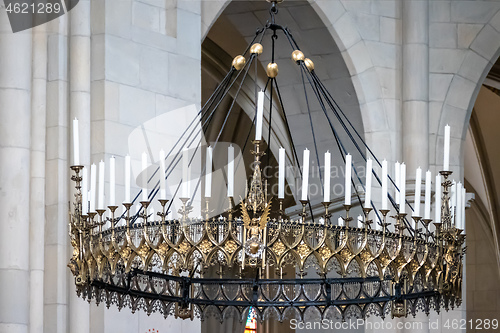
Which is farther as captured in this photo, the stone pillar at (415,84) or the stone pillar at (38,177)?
the stone pillar at (415,84)

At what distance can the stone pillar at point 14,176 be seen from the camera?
21.4 feet

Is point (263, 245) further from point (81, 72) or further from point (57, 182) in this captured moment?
point (81, 72)

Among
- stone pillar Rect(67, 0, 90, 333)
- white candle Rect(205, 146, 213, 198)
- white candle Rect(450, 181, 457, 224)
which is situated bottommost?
white candle Rect(450, 181, 457, 224)

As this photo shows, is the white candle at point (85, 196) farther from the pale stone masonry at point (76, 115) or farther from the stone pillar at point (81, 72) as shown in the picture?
the stone pillar at point (81, 72)

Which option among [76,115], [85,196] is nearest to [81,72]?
[76,115]

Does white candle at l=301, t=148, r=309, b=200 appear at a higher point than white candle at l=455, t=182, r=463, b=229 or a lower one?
higher

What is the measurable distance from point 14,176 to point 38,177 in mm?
244

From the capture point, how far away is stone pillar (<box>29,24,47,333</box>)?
6.74 metres

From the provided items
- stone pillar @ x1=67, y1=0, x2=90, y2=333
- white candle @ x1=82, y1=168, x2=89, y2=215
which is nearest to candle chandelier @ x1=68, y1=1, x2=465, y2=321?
white candle @ x1=82, y1=168, x2=89, y2=215

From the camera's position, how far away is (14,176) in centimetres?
664

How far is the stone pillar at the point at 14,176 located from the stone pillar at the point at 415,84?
3430mm

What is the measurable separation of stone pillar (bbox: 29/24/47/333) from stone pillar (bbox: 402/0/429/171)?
10.7 feet

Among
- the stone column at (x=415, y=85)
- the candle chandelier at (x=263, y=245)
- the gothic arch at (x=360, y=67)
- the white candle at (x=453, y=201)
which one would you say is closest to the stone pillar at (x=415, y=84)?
the stone column at (x=415, y=85)

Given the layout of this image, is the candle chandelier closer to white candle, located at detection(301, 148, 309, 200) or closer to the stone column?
white candle, located at detection(301, 148, 309, 200)
